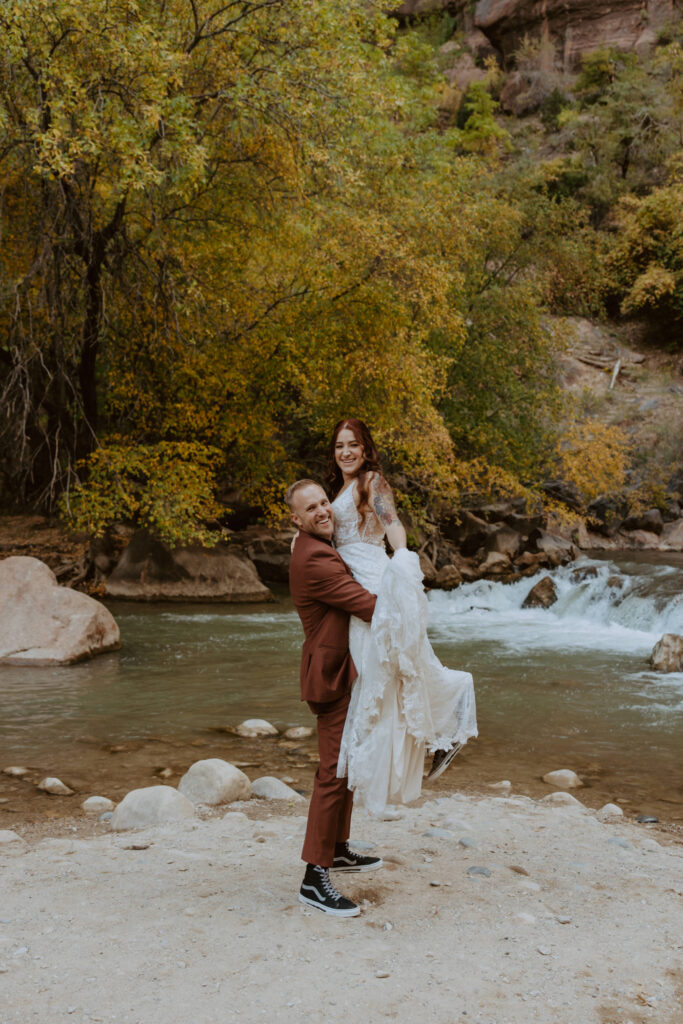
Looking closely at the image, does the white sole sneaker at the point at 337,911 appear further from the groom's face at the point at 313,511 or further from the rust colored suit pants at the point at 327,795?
the groom's face at the point at 313,511

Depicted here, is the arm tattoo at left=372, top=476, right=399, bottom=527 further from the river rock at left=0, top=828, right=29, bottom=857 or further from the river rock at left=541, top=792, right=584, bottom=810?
the river rock at left=541, top=792, right=584, bottom=810

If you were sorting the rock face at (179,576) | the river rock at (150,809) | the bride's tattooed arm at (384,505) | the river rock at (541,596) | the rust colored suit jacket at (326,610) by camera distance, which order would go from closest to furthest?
the rust colored suit jacket at (326,610), the bride's tattooed arm at (384,505), the river rock at (150,809), the rock face at (179,576), the river rock at (541,596)

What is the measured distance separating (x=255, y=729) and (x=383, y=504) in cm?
383

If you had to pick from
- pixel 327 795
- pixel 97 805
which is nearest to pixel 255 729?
pixel 97 805

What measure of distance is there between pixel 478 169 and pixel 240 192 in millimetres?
9693

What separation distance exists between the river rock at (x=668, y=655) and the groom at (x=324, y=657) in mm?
7241

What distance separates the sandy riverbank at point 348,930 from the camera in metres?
2.69

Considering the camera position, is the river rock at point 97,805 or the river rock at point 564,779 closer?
the river rock at point 97,805

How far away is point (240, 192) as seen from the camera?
12.6 m

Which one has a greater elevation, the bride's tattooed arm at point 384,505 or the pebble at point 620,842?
the bride's tattooed arm at point 384,505

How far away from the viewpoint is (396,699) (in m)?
3.41

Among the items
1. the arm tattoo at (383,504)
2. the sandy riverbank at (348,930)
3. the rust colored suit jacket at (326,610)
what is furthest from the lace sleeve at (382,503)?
the sandy riverbank at (348,930)

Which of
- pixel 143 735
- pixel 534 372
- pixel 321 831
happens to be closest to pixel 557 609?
pixel 534 372

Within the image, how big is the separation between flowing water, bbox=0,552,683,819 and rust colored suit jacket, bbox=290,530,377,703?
302 cm
